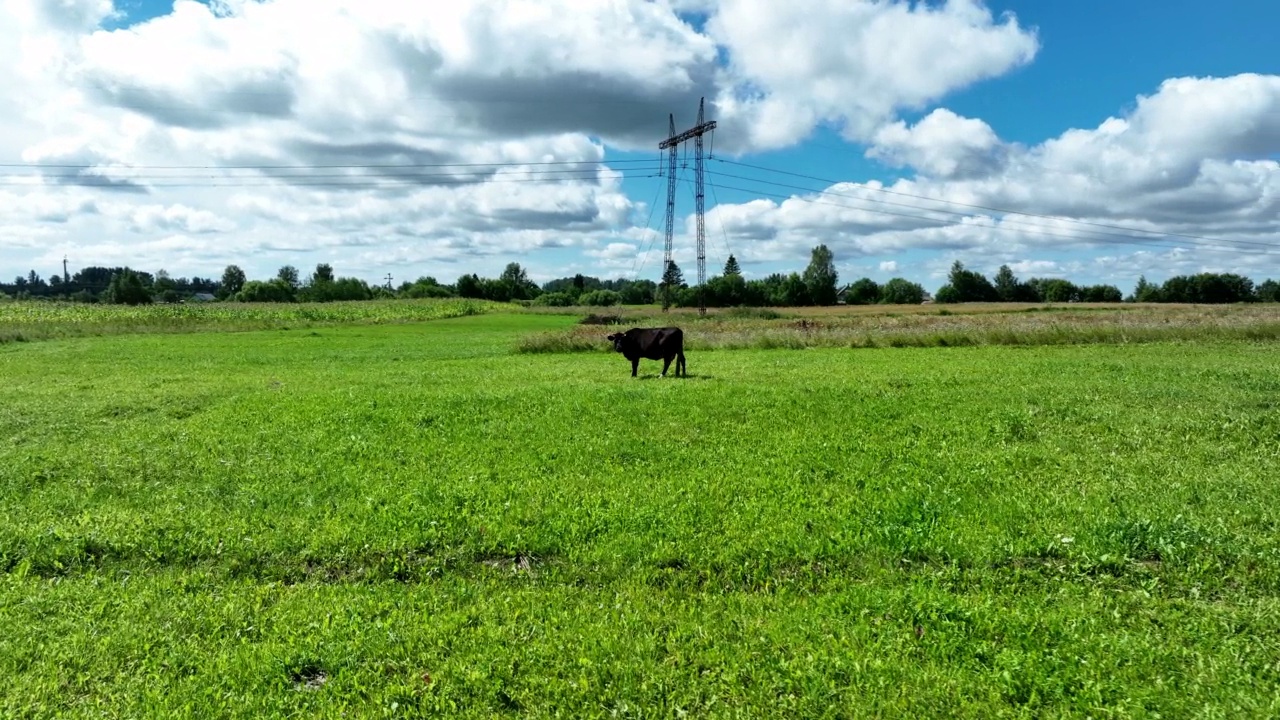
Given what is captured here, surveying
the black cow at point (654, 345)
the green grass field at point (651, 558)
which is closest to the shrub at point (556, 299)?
the black cow at point (654, 345)

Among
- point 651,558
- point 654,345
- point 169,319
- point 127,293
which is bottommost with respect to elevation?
point 651,558

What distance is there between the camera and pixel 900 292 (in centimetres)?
13075

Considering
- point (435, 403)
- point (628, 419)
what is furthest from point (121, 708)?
point (435, 403)

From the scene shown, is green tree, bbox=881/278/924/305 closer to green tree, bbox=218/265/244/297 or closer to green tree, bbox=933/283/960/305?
green tree, bbox=933/283/960/305

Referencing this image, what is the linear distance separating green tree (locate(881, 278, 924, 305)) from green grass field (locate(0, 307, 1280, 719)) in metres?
118

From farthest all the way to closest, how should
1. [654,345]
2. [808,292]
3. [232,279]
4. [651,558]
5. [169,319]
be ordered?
1. [232,279]
2. [808,292]
3. [169,319]
4. [654,345]
5. [651,558]

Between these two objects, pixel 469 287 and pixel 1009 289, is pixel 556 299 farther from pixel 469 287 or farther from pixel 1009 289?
pixel 1009 289

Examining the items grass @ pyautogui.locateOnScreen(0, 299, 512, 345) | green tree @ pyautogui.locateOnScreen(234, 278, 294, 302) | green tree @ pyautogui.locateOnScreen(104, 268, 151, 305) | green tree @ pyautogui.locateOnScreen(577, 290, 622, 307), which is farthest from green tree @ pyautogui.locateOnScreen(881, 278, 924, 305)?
green tree @ pyautogui.locateOnScreen(104, 268, 151, 305)

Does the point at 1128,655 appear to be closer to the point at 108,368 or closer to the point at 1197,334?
the point at 108,368

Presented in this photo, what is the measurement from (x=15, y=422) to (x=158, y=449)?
204 inches

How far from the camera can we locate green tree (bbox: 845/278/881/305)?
12825cm

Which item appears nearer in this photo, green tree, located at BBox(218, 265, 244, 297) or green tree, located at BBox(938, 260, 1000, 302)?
green tree, located at BBox(938, 260, 1000, 302)

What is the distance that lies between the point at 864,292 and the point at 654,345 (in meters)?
115

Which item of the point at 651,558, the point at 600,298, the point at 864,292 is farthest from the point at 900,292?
the point at 651,558
